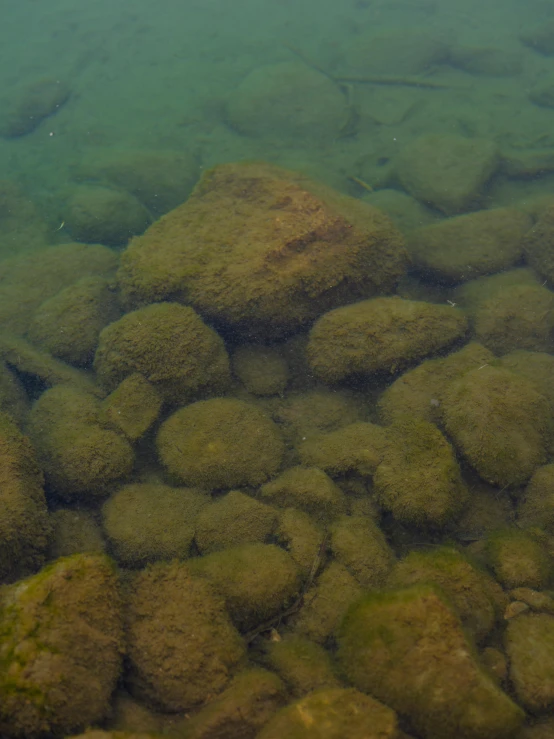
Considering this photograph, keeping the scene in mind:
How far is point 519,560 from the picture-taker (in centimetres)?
321

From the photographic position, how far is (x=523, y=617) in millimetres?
2945

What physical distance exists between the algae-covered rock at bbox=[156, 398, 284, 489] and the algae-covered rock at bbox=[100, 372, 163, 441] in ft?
0.55

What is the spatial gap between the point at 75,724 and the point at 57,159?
30.2ft

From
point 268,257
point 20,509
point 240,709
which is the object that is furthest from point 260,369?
point 240,709

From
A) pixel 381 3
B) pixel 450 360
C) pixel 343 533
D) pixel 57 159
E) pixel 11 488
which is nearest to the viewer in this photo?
pixel 11 488

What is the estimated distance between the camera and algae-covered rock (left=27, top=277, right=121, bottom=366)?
17.0 ft

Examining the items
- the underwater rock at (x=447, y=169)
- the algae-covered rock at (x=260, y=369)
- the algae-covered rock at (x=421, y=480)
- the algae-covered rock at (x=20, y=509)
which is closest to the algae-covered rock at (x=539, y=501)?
the algae-covered rock at (x=421, y=480)

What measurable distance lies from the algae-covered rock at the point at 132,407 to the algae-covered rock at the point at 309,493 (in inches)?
44.1

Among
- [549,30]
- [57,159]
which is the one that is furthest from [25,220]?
[549,30]

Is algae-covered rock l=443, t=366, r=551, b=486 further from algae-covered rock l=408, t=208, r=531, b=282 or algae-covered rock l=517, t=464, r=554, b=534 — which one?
algae-covered rock l=408, t=208, r=531, b=282

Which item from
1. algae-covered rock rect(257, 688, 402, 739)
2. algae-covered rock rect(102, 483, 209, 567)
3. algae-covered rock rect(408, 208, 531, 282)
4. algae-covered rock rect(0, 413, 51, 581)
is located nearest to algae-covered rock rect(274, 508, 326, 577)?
algae-covered rock rect(102, 483, 209, 567)

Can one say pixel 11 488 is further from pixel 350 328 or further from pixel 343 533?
pixel 350 328

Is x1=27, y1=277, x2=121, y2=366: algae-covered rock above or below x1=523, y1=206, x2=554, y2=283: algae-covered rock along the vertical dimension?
above

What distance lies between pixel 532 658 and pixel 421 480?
1.21 meters
